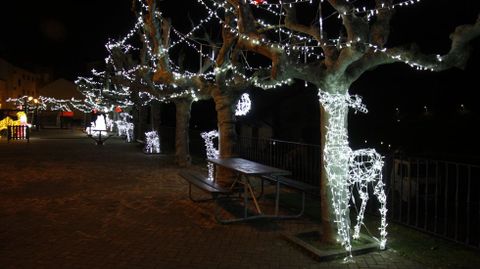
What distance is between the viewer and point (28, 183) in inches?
423

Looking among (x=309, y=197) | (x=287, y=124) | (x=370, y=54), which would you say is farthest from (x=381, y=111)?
(x=370, y=54)

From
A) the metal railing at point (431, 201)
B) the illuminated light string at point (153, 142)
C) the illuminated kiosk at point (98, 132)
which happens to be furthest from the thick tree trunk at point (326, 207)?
Answer: the illuminated kiosk at point (98, 132)

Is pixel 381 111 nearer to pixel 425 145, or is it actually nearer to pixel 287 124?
pixel 425 145

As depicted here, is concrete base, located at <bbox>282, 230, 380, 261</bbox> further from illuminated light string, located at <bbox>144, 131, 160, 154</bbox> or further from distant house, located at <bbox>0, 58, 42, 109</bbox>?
distant house, located at <bbox>0, 58, 42, 109</bbox>

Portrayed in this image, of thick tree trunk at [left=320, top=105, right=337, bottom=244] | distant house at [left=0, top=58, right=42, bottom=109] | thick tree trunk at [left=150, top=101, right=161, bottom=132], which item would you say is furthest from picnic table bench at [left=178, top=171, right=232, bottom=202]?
distant house at [left=0, top=58, right=42, bottom=109]

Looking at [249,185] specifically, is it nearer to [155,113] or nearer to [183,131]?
[183,131]

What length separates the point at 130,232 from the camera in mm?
6441

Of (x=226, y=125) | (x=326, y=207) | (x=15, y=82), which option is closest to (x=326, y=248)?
(x=326, y=207)

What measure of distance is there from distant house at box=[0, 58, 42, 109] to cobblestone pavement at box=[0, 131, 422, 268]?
53.0 m

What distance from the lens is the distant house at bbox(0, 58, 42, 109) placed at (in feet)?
188

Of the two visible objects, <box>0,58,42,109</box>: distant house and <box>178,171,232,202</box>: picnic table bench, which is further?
<box>0,58,42,109</box>: distant house

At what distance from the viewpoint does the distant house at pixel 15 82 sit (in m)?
57.4

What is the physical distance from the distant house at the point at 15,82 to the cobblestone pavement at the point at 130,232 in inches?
2086

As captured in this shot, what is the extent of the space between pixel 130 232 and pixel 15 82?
2611 inches
